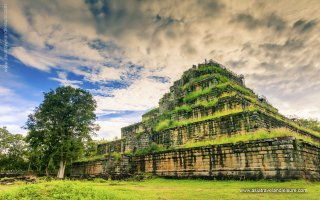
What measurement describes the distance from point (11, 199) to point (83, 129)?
74.1 ft

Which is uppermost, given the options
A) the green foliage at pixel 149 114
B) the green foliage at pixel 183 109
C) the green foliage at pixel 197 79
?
the green foliage at pixel 197 79

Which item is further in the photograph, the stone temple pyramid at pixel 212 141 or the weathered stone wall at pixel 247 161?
the stone temple pyramid at pixel 212 141

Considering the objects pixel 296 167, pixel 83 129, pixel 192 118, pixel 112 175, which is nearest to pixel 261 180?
pixel 296 167

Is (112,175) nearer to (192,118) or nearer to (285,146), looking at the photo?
(192,118)

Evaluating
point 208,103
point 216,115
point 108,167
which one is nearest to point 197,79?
point 208,103

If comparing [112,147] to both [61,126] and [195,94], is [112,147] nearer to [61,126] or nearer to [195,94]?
[61,126]

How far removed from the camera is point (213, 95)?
23.5 meters

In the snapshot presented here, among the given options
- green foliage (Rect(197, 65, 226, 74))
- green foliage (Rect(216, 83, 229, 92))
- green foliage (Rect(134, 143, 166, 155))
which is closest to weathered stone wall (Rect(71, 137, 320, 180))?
green foliage (Rect(134, 143, 166, 155))

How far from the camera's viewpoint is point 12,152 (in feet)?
136

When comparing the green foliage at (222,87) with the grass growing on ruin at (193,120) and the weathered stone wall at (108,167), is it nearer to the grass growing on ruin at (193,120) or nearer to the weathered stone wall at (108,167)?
the grass growing on ruin at (193,120)

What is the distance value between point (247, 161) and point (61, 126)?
20643 mm

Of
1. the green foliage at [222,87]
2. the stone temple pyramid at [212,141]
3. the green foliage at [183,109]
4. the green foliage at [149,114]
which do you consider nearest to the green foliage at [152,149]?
the stone temple pyramid at [212,141]

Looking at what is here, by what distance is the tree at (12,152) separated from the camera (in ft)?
134

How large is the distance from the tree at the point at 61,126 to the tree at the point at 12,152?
635 inches
